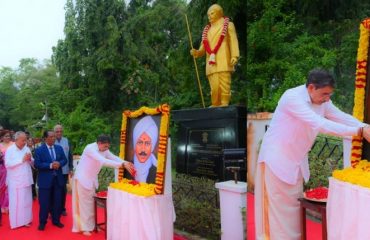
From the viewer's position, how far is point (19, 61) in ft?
21.5

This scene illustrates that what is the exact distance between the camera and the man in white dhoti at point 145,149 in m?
3.96

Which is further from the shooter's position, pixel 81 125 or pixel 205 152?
pixel 81 125

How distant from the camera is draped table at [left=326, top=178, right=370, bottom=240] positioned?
2.08 meters

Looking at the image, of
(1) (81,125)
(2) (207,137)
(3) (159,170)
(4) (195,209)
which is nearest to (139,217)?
(3) (159,170)

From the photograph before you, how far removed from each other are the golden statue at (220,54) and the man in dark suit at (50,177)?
234cm

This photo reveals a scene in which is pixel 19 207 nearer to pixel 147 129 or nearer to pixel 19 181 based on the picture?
pixel 19 181

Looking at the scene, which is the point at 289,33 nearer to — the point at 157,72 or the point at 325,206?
the point at 325,206

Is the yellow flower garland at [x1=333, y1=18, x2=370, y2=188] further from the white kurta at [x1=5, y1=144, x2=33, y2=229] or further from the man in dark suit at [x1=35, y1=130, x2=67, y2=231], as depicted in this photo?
the white kurta at [x1=5, y1=144, x2=33, y2=229]

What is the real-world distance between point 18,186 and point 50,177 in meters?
0.57

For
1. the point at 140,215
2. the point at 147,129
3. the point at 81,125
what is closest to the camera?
the point at 140,215

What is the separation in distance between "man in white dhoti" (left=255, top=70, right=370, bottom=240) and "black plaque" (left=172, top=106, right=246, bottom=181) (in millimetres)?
813

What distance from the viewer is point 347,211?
2.20 m

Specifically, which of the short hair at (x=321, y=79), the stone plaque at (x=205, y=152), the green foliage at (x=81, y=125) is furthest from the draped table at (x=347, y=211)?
the green foliage at (x=81, y=125)

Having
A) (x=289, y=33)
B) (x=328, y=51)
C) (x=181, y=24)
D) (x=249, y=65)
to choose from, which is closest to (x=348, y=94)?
(x=328, y=51)
